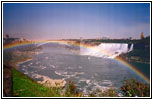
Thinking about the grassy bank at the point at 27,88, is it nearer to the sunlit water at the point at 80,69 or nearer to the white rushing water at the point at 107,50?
the sunlit water at the point at 80,69

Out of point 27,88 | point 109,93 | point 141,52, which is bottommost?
point 109,93

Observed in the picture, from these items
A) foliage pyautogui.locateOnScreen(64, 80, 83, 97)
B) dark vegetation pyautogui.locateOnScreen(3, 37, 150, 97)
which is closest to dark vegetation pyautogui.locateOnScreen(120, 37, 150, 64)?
dark vegetation pyautogui.locateOnScreen(3, 37, 150, 97)

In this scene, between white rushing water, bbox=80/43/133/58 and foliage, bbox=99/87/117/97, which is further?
white rushing water, bbox=80/43/133/58

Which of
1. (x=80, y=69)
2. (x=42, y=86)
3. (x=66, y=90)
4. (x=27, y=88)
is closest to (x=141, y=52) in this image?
(x=80, y=69)

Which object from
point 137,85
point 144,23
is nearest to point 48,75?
point 137,85

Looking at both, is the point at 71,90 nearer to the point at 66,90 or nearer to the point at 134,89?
the point at 66,90

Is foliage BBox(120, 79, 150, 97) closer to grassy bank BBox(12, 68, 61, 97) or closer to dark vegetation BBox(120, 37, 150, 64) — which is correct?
dark vegetation BBox(120, 37, 150, 64)

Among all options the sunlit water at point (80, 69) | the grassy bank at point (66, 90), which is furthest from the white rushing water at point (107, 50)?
the grassy bank at point (66, 90)
